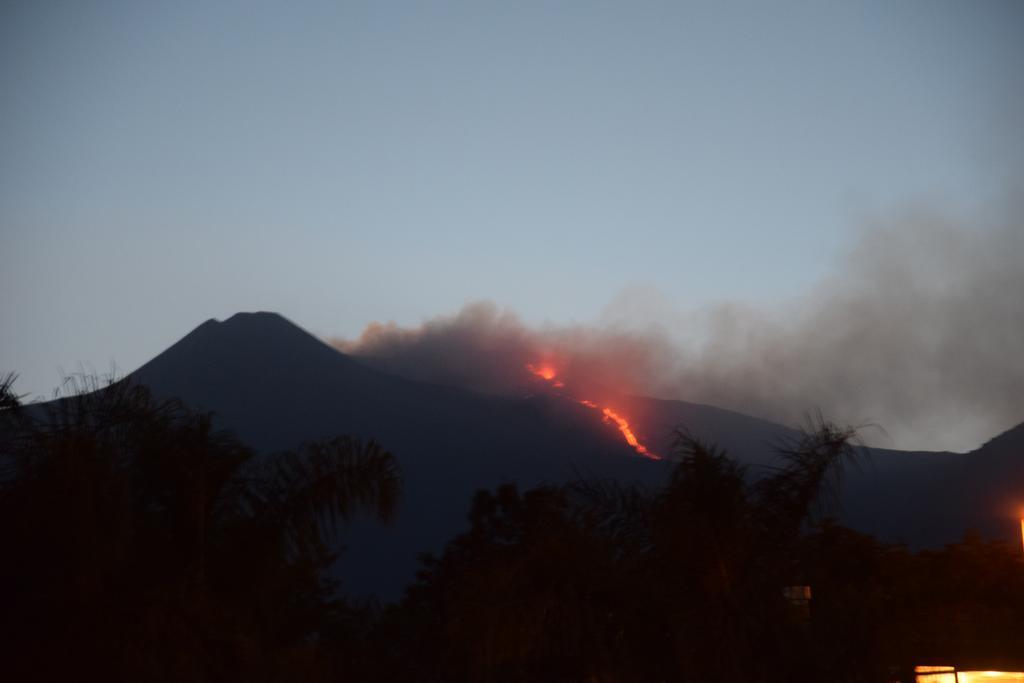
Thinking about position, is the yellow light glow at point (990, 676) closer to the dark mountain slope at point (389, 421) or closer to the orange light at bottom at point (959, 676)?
the orange light at bottom at point (959, 676)

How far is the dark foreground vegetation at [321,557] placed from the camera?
1012 centimetres

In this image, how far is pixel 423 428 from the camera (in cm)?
14925

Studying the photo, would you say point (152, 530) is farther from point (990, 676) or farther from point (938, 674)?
point (990, 676)

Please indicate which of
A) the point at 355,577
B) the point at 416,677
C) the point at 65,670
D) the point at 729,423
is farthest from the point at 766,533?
the point at 729,423

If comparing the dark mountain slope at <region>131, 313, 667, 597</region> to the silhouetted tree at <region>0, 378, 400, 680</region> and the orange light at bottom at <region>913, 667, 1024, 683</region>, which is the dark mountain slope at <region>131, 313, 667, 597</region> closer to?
the orange light at bottom at <region>913, 667, 1024, 683</region>

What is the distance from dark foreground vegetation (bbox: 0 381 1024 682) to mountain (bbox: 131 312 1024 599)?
83792 millimetres

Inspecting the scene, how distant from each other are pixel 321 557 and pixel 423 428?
453ft

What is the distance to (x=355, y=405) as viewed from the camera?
152875 mm

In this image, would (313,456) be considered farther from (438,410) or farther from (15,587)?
(438,410)

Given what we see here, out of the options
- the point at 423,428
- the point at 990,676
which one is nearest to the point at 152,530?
the point at 990,676

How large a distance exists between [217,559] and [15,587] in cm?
194

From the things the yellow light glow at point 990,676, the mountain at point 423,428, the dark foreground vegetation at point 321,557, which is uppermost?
the mountain at point 423,428

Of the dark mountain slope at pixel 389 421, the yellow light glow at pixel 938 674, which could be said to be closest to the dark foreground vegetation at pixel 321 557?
the yellow light glow at pixel 938 674

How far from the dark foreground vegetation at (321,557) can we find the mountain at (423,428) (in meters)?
83.8
